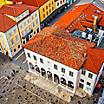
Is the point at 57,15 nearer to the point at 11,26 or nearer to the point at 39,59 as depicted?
the point at 11,26

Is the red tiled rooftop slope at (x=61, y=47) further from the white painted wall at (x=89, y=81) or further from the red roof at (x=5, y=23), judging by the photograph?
the red roof at (x=5, y=23)

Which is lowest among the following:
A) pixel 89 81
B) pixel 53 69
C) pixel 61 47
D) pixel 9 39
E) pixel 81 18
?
pixel 89 81

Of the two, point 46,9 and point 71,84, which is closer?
point 71,84

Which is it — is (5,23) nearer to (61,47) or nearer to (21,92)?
(61,47)

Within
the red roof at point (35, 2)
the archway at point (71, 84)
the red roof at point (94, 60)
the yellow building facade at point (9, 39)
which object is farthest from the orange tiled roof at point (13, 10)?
the archway at point (71, 84)

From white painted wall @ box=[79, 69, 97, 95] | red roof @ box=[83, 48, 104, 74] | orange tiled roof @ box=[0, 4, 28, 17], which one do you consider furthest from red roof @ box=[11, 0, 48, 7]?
white painted wall @ box=[79, 69, 97, 95]

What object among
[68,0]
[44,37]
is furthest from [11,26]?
[68,0]

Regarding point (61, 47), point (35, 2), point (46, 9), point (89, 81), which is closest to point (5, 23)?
point (35, 2)

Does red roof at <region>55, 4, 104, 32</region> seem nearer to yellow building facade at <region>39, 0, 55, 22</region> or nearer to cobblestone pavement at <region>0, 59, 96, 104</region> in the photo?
yellow building facade at <region>39, 0, 55, 22</region>
